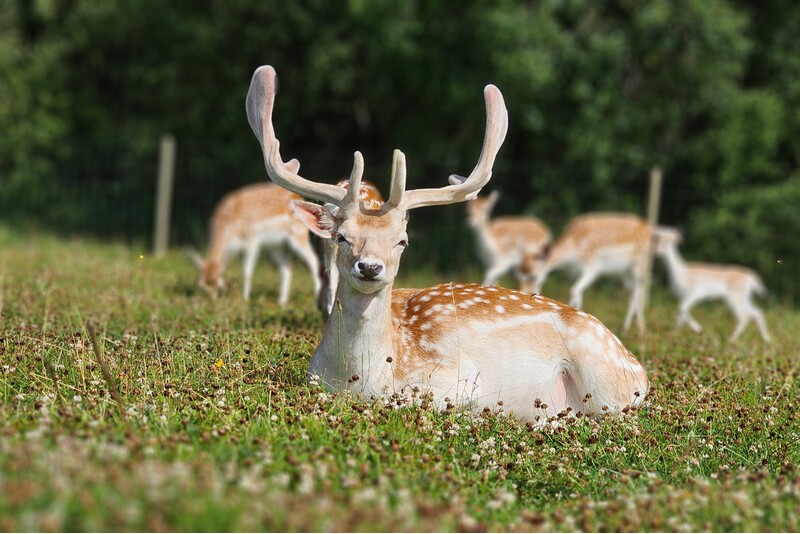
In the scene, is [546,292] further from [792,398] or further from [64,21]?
[64,21]

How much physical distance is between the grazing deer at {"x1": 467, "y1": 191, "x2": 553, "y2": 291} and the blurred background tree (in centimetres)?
191

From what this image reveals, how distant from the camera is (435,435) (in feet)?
13.9

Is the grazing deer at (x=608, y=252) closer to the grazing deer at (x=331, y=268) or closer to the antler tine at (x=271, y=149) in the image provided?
the grazing deer at (x=331, y=268)

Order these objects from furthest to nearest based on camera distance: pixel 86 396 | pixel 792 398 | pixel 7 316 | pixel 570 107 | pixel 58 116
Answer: pixel 58 116 → pixel 570 107 → pixel 7 316 → pixel 792 398 → pixel 86 396

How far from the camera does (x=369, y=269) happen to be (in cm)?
437

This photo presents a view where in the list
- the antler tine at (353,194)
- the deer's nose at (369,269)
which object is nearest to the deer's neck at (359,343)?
the deer's nose at (369,269)

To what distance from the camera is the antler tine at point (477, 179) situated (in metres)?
4.80

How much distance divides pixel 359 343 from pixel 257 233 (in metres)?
5.41

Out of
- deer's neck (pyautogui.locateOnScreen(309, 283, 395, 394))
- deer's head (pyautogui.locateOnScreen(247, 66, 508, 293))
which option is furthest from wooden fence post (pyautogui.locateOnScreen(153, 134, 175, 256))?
deer's neck (pyautogui.locateOnScreen(309, 283, 395, 394))

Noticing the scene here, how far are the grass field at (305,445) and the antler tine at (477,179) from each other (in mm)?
994

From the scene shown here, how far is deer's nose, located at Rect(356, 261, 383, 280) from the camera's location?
4.38m

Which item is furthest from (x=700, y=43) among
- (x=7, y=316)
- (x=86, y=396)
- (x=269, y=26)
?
(x=86, y=396)

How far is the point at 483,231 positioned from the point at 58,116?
11626 millimetres

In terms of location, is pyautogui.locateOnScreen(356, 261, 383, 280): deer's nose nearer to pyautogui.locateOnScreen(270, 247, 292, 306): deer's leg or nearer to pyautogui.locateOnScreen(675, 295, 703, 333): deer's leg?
pyautogui.locateOnScreen(270, 247, 292, 306): deer's leg
